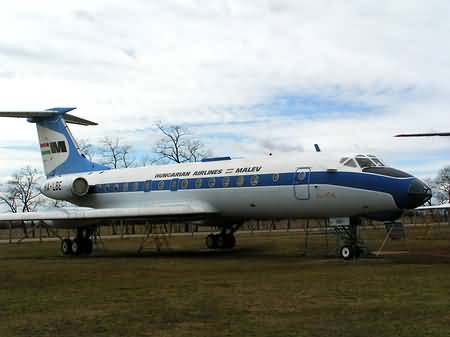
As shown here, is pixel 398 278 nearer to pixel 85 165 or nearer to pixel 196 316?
pixel 196 316

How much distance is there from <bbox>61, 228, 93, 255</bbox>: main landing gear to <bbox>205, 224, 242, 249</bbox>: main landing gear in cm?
514

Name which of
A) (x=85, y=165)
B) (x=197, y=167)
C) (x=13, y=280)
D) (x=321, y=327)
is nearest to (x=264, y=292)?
(x=321, y=327)

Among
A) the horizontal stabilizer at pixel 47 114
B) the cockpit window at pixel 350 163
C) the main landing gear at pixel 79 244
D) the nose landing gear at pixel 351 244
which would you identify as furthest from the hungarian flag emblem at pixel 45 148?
the nose landing gear at pixel 351 244

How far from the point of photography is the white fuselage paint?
18.7 metres

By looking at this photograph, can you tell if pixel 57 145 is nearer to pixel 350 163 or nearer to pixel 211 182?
pixel 211 182

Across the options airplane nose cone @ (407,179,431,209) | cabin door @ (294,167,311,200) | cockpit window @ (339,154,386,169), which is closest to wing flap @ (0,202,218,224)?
cabin door @ (294,167,311,200)

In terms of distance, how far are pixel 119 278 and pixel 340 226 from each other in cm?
820

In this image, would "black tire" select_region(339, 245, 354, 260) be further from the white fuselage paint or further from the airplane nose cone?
the airplane nose cone

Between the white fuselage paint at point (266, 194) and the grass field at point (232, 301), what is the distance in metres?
2.68

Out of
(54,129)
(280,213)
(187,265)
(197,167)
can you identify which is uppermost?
(54,129)

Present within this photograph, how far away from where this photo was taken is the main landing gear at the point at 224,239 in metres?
26.4

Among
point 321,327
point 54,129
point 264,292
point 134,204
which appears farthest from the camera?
point 54,129

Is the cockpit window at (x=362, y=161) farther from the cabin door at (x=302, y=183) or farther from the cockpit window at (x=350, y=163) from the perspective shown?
A: the cabin door at (x=302, y=183)

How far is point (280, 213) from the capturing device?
20.9 metres
